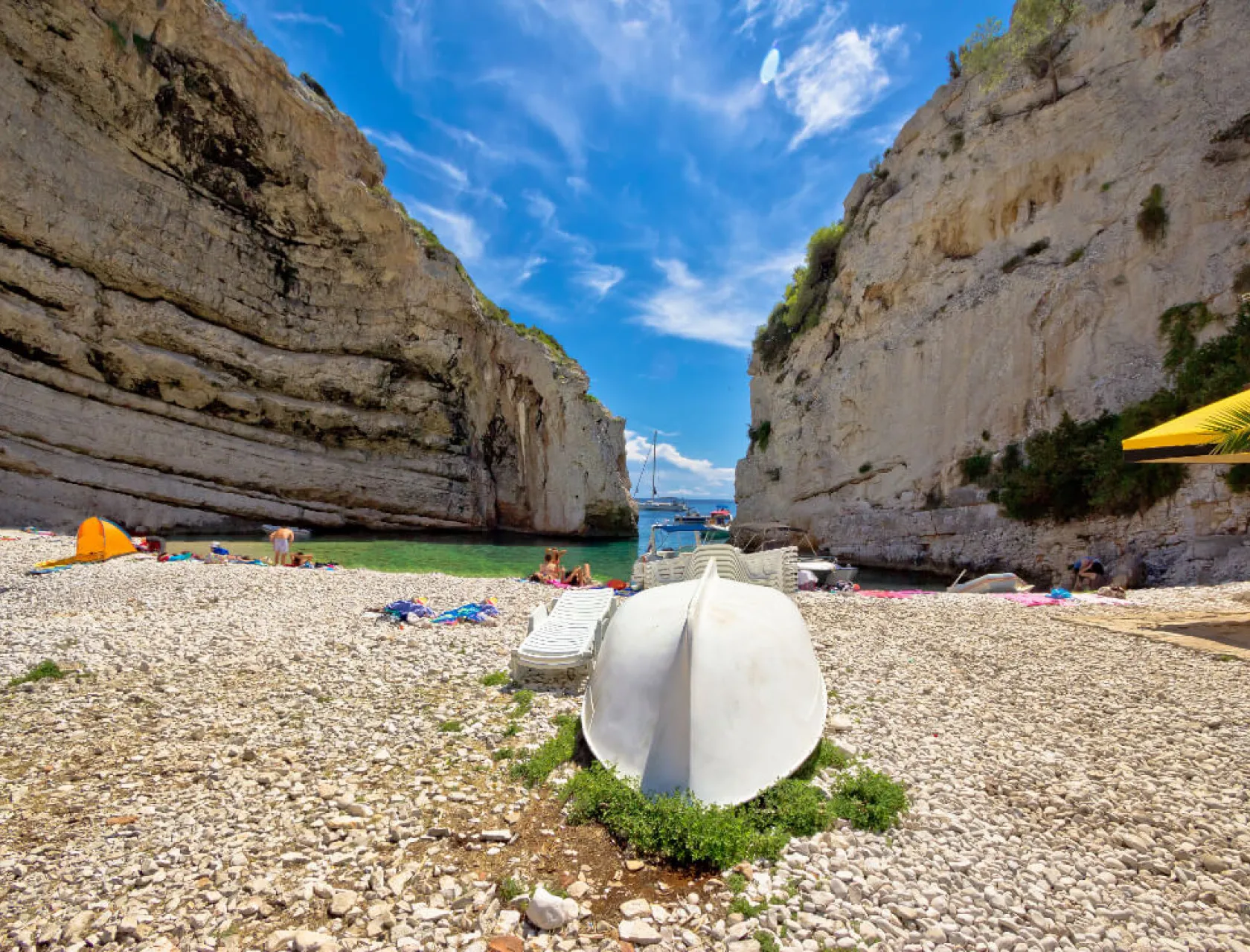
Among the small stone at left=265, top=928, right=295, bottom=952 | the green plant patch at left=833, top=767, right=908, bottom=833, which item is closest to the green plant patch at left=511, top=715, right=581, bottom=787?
the small stone at left=265, top=928, right=295, bottom=952

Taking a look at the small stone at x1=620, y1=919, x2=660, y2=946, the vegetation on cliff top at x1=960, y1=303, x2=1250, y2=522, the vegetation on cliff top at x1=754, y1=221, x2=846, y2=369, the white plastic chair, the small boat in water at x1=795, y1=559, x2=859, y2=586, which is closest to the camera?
the small stone at x1=620, y1=919, x2=660, y2=946

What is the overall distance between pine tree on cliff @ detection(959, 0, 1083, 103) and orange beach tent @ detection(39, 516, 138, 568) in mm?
38855

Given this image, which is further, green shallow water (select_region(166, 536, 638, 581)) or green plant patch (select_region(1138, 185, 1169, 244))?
green shallow water (select_region(166, 536, 638, 581))

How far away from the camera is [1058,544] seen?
18.4m

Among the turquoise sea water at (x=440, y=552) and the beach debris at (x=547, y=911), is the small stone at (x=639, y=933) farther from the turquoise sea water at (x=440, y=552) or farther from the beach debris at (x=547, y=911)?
the turquoise sea water at (x=440, y=552)

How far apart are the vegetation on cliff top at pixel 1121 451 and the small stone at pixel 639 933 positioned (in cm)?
1937

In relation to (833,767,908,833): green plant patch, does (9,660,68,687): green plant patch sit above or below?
above

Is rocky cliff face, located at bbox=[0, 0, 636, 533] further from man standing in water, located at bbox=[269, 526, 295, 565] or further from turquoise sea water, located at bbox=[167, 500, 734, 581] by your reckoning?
man standing in water, located at bbox=[269, 526, 295, 565]

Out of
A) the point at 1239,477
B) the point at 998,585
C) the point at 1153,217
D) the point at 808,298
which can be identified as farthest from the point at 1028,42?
the point at 998,585

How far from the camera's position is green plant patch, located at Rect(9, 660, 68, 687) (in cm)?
610

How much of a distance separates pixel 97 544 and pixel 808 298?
36.2m

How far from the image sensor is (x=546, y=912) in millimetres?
2832

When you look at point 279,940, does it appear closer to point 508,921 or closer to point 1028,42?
point 508,921

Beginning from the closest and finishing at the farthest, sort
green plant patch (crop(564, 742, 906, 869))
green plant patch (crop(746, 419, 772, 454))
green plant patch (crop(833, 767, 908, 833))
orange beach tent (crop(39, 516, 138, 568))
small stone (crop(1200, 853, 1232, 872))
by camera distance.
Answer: small stone (crop(1200, 853, 1232, 872)), green plant patch (crop(564, 742, 906, 869)), green plant patch (crop(833, 767, 908, 833)), orange beach tent (crop(39, 516, 138, 568)), green plant patch (crop(746, 419, 772, 454))
